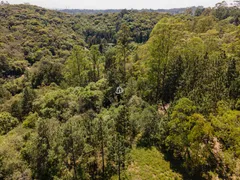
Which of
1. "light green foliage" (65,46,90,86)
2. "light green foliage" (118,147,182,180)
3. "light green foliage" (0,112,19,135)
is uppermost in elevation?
"light green foliage" (65,46,90,86)

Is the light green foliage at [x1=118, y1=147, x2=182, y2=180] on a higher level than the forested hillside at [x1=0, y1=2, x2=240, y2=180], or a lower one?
lower

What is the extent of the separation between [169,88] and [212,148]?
1184 cm

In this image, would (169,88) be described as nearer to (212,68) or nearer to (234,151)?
(212,68)

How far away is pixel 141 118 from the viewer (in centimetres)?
1930

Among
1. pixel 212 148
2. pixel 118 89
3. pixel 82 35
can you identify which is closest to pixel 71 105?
pixel 118 89

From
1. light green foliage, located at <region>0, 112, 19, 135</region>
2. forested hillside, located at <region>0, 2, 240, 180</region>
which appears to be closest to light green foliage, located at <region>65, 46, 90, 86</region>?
forested hillside, located at <region>0, 2, 240, 180</region>

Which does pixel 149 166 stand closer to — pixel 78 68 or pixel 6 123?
pixel 6 123

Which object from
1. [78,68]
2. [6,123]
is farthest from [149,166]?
[78,68]

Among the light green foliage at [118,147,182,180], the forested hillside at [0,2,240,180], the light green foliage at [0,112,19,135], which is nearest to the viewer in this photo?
the forested hillside at [0,2,240,180]

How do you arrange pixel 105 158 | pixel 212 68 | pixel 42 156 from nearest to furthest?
pixel 42 156, pixel 105 158, pixel 212 68

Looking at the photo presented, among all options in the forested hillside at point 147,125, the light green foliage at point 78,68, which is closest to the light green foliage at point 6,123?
the forested hillside at point 147,125

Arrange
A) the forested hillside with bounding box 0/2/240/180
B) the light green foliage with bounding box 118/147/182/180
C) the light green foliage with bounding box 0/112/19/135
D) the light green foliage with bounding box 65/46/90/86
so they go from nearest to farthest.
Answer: the forested hillside with bounding box 0/2/240/180 < the light green foliage with bounding box 118/147/182/180 < the light green foliage with bounding box 0/112/19/135 < the light green foliage with bounding box 65/46/90/86

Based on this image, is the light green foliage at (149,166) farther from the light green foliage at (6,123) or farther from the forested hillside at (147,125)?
the light green foliage at (6,123)

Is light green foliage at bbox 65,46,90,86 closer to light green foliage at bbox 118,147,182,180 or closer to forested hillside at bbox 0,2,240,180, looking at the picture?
forested hillside at bbox 0,2,240,180
